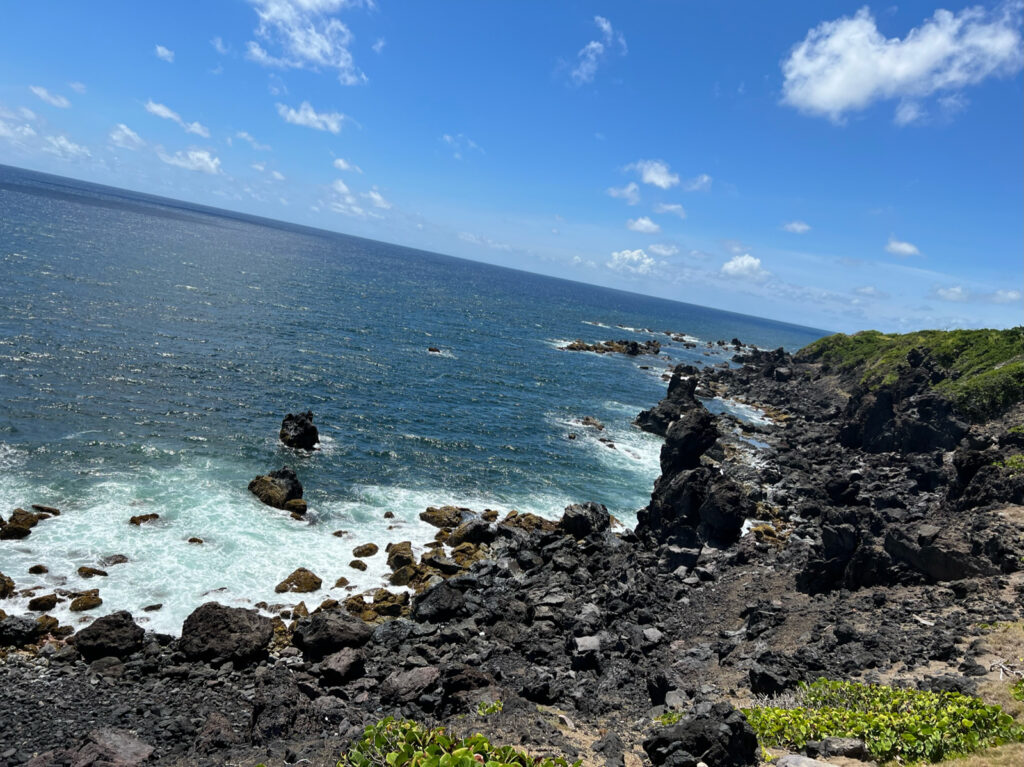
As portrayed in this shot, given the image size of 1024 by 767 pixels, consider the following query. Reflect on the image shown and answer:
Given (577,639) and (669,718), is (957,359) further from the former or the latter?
(669,718)

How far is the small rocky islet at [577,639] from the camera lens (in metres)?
17.2

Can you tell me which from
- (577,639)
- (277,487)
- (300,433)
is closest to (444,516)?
(277,487)

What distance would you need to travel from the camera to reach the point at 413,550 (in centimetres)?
3394

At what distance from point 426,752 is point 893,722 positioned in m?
11.3

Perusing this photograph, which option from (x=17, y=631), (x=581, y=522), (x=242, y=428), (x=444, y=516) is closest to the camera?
(x=17, y=631)

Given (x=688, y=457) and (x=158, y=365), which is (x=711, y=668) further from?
(x=158, y=365)

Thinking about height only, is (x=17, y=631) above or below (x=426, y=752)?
below

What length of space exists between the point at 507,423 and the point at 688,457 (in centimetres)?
2124

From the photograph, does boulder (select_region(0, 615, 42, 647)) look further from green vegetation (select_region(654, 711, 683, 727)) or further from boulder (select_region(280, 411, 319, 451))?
green vegetation (select_region(654, 711, 683, 727))

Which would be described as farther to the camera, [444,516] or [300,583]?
[444,516]

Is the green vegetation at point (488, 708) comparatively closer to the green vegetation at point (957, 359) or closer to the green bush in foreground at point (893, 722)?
the green bush in foreground at point (893, 722)

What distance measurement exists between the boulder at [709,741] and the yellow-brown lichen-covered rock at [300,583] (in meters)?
19.5

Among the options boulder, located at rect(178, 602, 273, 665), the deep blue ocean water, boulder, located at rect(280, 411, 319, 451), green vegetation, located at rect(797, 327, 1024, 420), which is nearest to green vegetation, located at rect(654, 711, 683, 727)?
boulder, located at rect(178, 602, 273, 665)

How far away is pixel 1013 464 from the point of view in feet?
118
